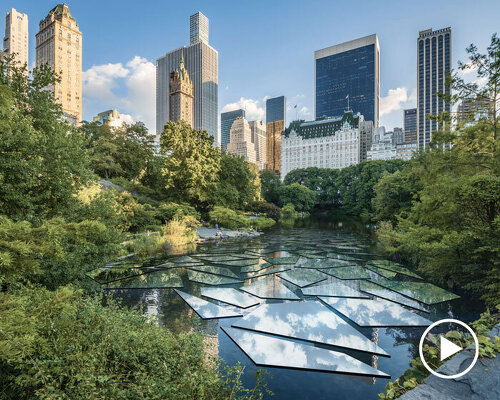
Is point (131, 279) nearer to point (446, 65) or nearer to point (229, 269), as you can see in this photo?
point (229, 269)

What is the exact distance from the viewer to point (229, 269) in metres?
9.20

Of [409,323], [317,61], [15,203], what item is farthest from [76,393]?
[317,61]

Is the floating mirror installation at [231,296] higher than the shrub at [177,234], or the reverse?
the shrub at [177,234]

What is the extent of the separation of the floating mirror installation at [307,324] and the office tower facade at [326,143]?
91219 mm

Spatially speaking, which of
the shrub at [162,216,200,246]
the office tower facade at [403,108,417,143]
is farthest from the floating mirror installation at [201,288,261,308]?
the office tower facade at [403,108,417,143]

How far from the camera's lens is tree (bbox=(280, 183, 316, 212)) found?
45562 mm

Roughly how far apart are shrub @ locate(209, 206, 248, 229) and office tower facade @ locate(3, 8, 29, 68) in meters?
116

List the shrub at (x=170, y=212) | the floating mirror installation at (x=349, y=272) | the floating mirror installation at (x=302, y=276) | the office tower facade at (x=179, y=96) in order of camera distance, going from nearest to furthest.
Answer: the floating mirror installation at (x=302, y=276) < the floating mirror installation at (x=349, y=272) < the shrub at (x=170, y=212) < the office tower facade at (x=179, y=96)

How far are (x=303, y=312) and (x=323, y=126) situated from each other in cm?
9936

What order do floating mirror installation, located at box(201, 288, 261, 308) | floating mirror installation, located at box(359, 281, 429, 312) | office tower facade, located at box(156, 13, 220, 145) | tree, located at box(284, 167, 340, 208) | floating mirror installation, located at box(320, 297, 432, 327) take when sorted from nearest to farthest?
floating mirror installation, located at box(320, 297, 432, 327)
floating mirror installation, located at box(359, 281, 429, 312)
floating mirror installation, located at box(201, 288, 261, 308)
tree, located at box(284, 167, 340, 208)
office tower facade, located at box(156, 13, 220, 145)

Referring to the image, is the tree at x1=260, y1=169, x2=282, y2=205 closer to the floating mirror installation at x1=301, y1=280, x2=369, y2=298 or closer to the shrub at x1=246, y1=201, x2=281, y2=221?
the shrub at x1=246, y1=201, x2=281, y2=221

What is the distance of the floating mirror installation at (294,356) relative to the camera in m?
3.63

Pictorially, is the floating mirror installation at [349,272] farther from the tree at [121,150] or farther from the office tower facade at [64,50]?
the office tower facade at [64,50]

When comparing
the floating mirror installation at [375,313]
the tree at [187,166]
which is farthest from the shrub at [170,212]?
the floating mirror installation at [375,313]
